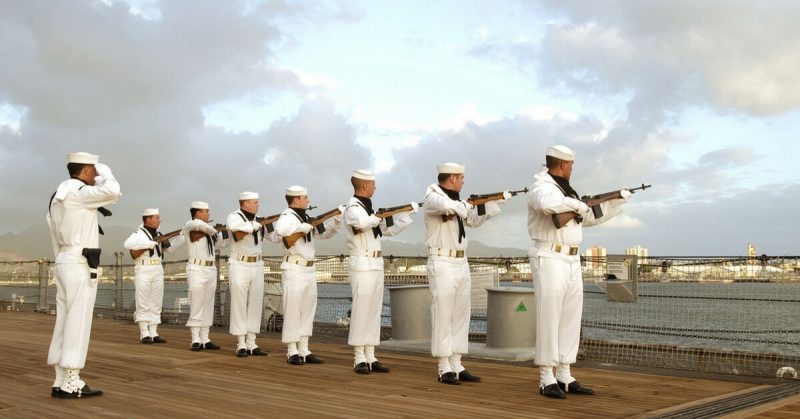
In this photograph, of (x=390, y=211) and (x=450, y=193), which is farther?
(x=390, y=211)

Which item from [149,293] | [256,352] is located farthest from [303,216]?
[149,293]

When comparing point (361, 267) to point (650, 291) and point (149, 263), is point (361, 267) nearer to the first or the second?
point (650, 291)

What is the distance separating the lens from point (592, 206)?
637cm

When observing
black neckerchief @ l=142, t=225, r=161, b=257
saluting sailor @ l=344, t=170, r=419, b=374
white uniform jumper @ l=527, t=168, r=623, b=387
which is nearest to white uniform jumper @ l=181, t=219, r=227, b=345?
black neckerchief @ l=142, t=225, r=161, b=257

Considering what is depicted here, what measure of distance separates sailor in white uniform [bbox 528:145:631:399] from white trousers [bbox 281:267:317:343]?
340cm

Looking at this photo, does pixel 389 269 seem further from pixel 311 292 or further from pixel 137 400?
pixel 137 400

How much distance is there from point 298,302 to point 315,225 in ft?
2.94

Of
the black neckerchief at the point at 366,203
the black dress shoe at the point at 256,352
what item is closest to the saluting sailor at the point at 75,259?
the black neckerchief at the point at 366,203

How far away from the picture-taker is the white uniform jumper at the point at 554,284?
6.25m

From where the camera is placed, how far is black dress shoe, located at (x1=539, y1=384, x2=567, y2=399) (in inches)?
240

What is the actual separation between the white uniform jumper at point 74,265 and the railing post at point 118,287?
449 inches

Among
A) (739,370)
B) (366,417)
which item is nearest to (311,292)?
(366,417)

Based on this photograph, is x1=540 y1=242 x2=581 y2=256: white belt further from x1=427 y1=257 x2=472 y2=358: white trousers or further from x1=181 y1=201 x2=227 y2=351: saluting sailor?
x1=181 y1=201 x2=227 y2=351: saluting sailor

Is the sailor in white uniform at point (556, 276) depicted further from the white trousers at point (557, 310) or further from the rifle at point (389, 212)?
the rifle at point (389, 212)
